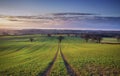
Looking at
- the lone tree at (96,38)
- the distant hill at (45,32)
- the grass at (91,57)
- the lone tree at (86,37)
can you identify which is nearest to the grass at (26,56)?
the distant hill at (45,32)

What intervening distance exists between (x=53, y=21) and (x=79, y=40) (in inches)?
42.2

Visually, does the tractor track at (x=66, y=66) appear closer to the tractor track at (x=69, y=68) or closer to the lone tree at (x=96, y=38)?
the tractor track at (x=69, y=68)

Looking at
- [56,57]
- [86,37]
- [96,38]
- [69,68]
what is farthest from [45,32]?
[96,38]

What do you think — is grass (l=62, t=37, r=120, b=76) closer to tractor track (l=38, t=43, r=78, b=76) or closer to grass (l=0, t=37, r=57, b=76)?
tractor track (l=38, t=43, r=78, b=76)

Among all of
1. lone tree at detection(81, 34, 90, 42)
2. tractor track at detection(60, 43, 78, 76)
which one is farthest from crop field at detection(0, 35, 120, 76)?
lone tree at detection(81, 34, 90, 42)

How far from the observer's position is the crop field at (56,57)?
19.9 feet

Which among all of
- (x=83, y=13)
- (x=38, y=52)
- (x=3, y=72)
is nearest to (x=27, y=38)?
(x=38, y=52)

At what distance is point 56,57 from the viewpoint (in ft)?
20.8

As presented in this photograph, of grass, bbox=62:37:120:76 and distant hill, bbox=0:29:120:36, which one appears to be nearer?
grass, bbox=62:37:120:76

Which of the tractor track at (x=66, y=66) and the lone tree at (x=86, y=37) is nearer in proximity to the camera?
the tractor track at (x=66, y=66)

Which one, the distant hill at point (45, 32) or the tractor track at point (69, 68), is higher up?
the distant hill at point (45, 32)

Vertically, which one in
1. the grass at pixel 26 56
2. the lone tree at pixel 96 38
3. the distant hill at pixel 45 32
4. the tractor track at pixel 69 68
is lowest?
the tractor track at pixel 69 68

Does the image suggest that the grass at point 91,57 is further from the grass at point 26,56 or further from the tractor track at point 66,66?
the grass at point 26,56

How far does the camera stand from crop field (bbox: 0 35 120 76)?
6.07 meters
